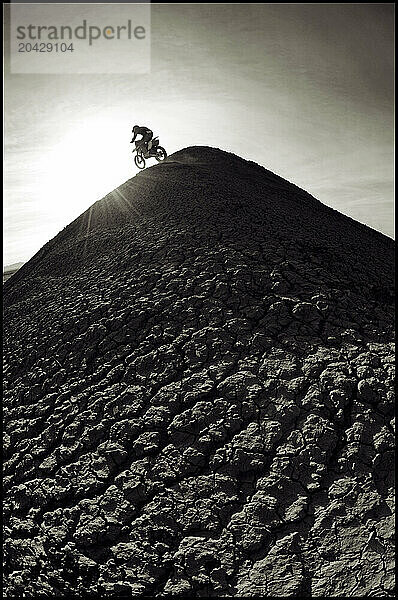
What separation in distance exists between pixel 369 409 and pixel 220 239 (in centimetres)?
226

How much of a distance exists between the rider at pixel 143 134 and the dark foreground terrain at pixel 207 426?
5071 millimetres

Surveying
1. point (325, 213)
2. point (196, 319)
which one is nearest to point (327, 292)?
point (196, 319)

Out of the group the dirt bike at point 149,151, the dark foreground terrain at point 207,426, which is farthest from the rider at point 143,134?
the dark foreground terrain at point 207,426

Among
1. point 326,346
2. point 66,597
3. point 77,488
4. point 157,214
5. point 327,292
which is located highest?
point 157,214

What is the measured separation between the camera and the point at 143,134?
8227mm

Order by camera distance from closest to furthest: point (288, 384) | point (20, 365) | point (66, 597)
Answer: point (66, 597) → point (288, 384) → point (20, 365)

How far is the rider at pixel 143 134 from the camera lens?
8156 millimetres

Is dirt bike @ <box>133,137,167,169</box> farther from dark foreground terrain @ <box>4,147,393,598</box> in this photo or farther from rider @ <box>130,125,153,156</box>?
dark foreground terrain @ <box>4,147,393,598</box>

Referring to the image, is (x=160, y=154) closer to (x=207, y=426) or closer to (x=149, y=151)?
(x=149, y=151)

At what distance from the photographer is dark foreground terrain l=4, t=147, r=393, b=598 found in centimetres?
159

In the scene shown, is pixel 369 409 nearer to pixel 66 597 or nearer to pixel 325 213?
pixel 66 597

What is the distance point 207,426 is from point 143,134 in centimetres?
745

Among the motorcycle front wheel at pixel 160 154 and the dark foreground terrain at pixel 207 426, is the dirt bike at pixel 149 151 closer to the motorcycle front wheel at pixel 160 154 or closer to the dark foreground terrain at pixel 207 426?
the motorcycle front wheel at pixel 160 154

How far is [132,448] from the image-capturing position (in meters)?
2.07
